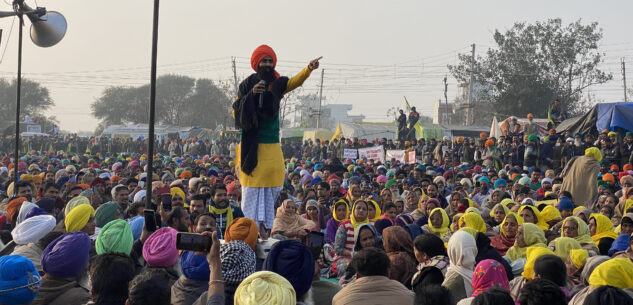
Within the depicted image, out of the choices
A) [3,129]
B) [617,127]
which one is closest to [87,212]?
[617,127]

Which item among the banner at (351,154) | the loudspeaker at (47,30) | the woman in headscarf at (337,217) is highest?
the loudspeaker at (47,30)

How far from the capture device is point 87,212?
575cm

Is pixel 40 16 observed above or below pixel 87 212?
above

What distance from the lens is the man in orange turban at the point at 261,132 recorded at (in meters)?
5.97

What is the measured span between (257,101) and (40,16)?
4.21 meters

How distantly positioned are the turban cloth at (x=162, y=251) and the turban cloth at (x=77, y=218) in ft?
4.96

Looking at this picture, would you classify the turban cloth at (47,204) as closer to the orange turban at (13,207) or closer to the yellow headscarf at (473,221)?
the orange turban at (13,207)

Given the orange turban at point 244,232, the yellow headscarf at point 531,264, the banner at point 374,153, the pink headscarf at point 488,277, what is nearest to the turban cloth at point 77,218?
the orange turban at point 244,232

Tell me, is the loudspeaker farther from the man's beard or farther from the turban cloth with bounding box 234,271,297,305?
the turban cloth with bounding box 234,271,297,305

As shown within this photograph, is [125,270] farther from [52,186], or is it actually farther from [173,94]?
[173,94]

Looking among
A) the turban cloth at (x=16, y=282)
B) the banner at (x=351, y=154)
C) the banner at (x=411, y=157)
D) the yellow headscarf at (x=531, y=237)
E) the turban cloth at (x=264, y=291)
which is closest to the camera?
the turban cloth at (x=264, y=291)

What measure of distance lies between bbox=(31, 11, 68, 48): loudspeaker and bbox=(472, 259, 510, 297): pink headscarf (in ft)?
21.5

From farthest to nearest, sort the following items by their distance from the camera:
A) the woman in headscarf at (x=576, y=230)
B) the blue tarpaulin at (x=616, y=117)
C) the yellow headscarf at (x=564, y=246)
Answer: the blue tarpaulin at (x=616, y=117)
the woman in headscarf at (x=576, y=230)
the yellow headscarf at (x=564, y=246)

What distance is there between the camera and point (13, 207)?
25.3 ft
